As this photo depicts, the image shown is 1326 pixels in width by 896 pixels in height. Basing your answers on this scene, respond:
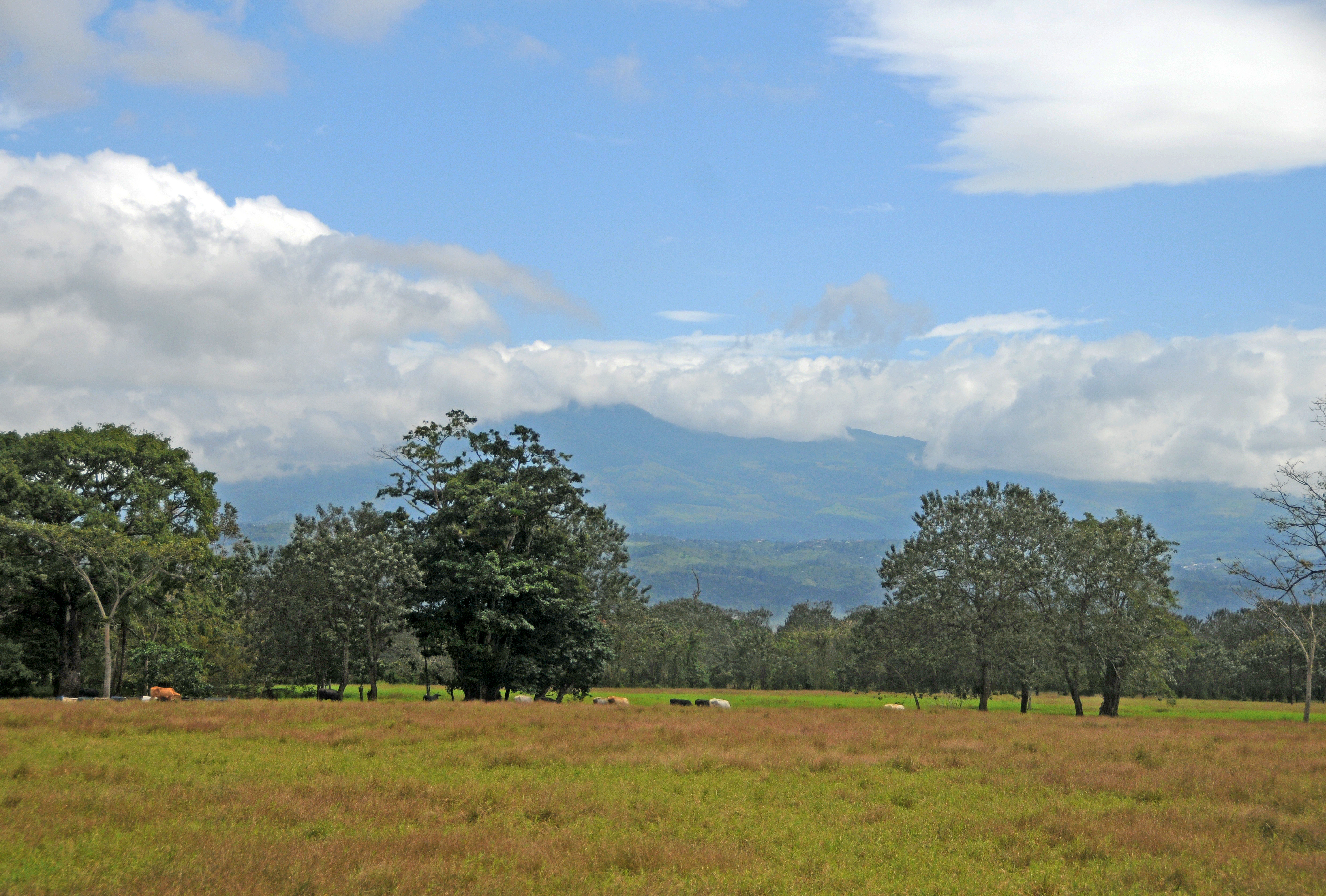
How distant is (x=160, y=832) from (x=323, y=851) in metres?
3.04

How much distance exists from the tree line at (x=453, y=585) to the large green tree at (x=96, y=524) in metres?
0.15

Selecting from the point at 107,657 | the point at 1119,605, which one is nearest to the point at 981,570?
the point at 1119,605

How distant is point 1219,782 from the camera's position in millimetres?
20594

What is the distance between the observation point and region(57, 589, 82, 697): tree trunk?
161ft

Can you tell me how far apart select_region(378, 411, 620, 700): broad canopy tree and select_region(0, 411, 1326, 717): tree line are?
158mm

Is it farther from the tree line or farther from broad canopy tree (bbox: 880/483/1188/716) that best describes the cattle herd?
broad canopy tree (bbox: 880/483/1188/716)

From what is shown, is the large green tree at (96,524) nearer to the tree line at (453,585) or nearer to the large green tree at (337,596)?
the tree line at (453,585)

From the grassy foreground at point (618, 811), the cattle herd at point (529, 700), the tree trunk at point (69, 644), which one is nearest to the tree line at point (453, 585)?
the tree trunk at point (69, 644)

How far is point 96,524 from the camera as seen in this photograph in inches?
1834

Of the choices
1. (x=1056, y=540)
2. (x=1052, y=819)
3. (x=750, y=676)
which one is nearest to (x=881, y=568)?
(x=1056, y=540)

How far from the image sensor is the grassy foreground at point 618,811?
1160 cm

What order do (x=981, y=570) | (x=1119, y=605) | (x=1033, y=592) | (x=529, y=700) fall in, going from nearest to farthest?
1. (x=529, y=700)
2. (x=1119, y=605)
3. (x=981, y=570)
4. (x=1033, y=592)

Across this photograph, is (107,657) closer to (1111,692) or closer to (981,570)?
(981,570)

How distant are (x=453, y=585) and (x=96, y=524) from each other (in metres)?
19.7
